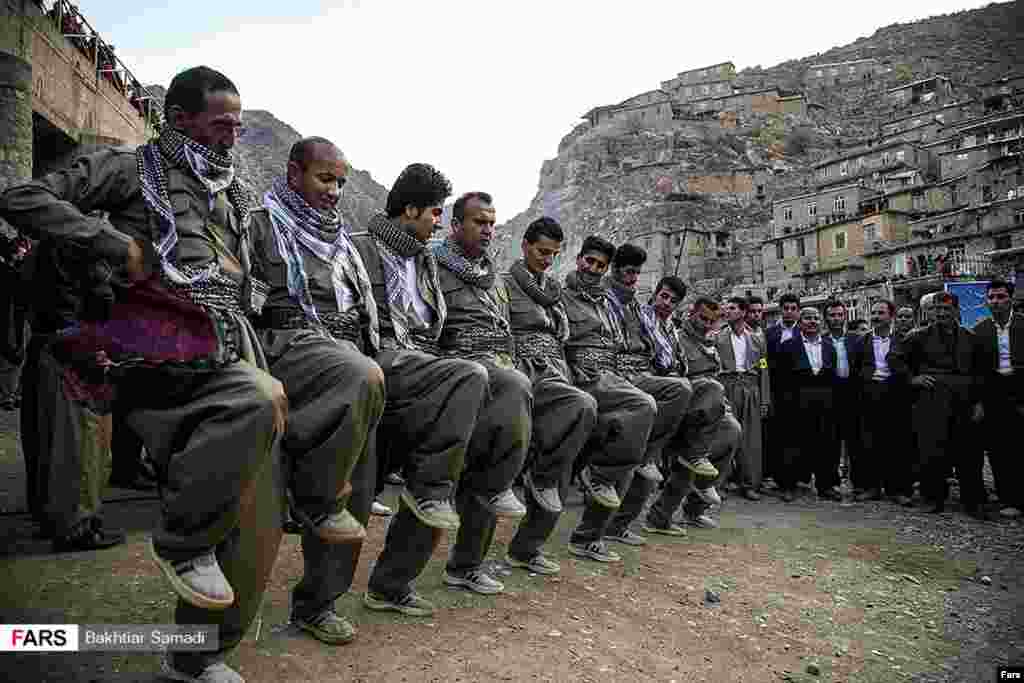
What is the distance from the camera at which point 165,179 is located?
2.87 metres

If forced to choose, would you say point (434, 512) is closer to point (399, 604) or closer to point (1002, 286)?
point (399, 604)

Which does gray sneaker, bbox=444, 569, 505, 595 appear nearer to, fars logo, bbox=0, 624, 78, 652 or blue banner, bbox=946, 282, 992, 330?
fars logo, bbox=0, 624, 78, 652

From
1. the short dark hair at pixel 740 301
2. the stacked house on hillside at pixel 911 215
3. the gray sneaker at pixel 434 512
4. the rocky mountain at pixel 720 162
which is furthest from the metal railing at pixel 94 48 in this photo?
the rocky mountain at pixel 720 162

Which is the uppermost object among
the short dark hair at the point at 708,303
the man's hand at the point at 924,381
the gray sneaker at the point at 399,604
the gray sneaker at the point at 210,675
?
the short dark hair at the point at 708,303

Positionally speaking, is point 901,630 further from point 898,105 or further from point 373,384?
point 898,105

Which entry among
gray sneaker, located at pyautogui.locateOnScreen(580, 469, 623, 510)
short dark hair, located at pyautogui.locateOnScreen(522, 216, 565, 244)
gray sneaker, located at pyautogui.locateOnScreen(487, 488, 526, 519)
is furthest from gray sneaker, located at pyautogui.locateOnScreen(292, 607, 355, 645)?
short dark hair, located at pyautogui.locateOnScreen(522, 216, 565, 244)

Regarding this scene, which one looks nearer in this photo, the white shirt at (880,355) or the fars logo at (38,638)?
the fars logo at (38,638)

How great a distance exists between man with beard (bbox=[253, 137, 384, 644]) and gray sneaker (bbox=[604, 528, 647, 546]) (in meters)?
3.33

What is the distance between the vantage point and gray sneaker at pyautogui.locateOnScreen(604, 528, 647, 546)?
20.8 ft

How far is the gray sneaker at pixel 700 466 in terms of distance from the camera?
6.67 m

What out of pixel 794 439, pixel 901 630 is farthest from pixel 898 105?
pixel 901 630

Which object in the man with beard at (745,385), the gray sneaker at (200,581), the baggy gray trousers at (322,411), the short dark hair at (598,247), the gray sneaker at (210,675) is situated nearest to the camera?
the gray sneaker at (200,581)

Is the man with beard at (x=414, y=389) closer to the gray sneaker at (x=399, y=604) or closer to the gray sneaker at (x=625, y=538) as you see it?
the gray sneaker at (x=399, y=604)

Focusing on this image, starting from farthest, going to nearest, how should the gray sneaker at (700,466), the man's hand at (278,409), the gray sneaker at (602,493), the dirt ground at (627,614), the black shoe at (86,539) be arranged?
the gray sneaker at (700,466) < the gray sneaker at (602,493) < the black shoe at (86,539) < the dirt ground at (627,614) < the man's hand at (278,409)
